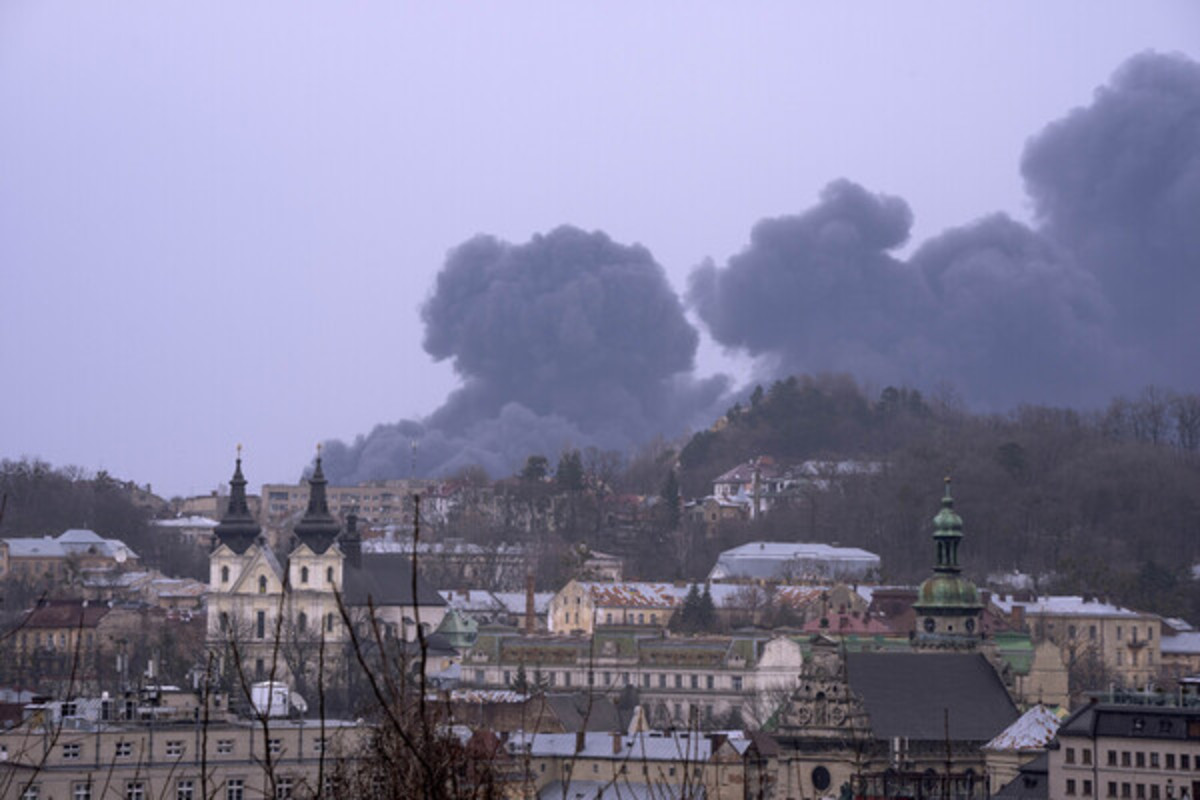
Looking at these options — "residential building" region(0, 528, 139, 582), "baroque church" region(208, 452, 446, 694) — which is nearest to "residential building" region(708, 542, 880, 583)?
"baroque church" region(208, 452, 446, 694)

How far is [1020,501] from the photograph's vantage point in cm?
11938

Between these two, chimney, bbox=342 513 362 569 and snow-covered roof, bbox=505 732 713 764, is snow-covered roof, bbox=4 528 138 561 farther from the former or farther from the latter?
snow-covered roof, bbox=505 732 713 764

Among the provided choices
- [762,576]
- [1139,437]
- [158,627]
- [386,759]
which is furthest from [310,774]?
[1139,437]

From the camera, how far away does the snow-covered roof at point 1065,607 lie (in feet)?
305

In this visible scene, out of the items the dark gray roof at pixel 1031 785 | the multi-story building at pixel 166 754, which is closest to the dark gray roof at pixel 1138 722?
the dark gray roof at pixel 1031 785

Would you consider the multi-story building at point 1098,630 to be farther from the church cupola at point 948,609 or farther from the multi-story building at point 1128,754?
the multi-story building at point 1128,754

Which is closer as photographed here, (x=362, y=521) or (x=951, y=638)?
(x=951, y=638)

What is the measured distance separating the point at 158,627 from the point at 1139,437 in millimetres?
65511

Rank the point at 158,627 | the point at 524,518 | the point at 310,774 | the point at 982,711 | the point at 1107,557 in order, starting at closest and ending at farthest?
the point at 310,774 → the point at 982,711 → the point at 158,627 → the point at 1107,557 → the point at 524,518

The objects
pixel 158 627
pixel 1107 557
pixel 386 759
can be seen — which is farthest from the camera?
pixel 1107 557

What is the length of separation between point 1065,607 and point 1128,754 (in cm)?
4955

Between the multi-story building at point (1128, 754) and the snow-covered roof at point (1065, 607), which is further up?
the snow-covered roof at point (1065, 607)

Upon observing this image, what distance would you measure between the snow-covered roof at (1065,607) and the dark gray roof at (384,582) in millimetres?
21319

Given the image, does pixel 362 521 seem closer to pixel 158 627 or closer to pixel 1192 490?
pixel 1192 490
